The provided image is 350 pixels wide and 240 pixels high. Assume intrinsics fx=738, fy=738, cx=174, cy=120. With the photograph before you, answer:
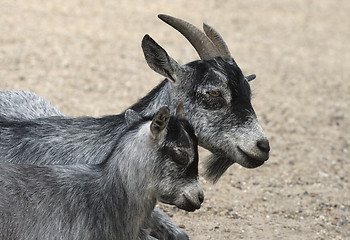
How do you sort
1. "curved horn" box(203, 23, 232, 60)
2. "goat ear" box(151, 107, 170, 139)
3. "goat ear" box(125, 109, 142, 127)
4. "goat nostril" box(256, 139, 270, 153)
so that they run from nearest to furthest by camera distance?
"goat ear" box(151, 107, 170, 139)
"goat ear" box(125, 109, 142, 127)
"goat nostril" box(256, 139, 270, 153)
"curved horn" box(203, 23, 232, 60)

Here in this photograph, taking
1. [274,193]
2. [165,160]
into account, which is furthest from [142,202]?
[274,193]

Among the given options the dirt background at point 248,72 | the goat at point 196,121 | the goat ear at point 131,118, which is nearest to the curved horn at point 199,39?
the goat at point 196,121

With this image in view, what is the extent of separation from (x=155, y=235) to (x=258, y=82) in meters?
7.58

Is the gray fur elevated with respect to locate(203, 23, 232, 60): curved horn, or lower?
lower

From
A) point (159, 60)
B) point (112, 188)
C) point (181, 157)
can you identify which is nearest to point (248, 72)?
point (159, 60)

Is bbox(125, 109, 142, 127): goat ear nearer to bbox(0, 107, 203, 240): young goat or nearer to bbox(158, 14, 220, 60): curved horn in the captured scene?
bbox(0, 107, 203, 240): young goat

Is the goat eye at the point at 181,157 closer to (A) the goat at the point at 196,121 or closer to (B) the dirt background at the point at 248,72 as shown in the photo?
(A) the goat at the point at 196,121

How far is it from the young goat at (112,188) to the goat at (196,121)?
29.0 inches

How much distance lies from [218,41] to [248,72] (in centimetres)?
750

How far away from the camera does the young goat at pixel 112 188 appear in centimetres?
533

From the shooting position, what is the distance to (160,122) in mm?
5273

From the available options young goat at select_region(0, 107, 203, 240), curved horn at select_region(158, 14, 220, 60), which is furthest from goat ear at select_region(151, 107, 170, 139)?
curved horn at select_region(158, 14, 220, 60)

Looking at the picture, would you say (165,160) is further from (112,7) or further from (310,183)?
(112,7)

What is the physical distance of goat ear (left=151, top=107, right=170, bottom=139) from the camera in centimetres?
523
